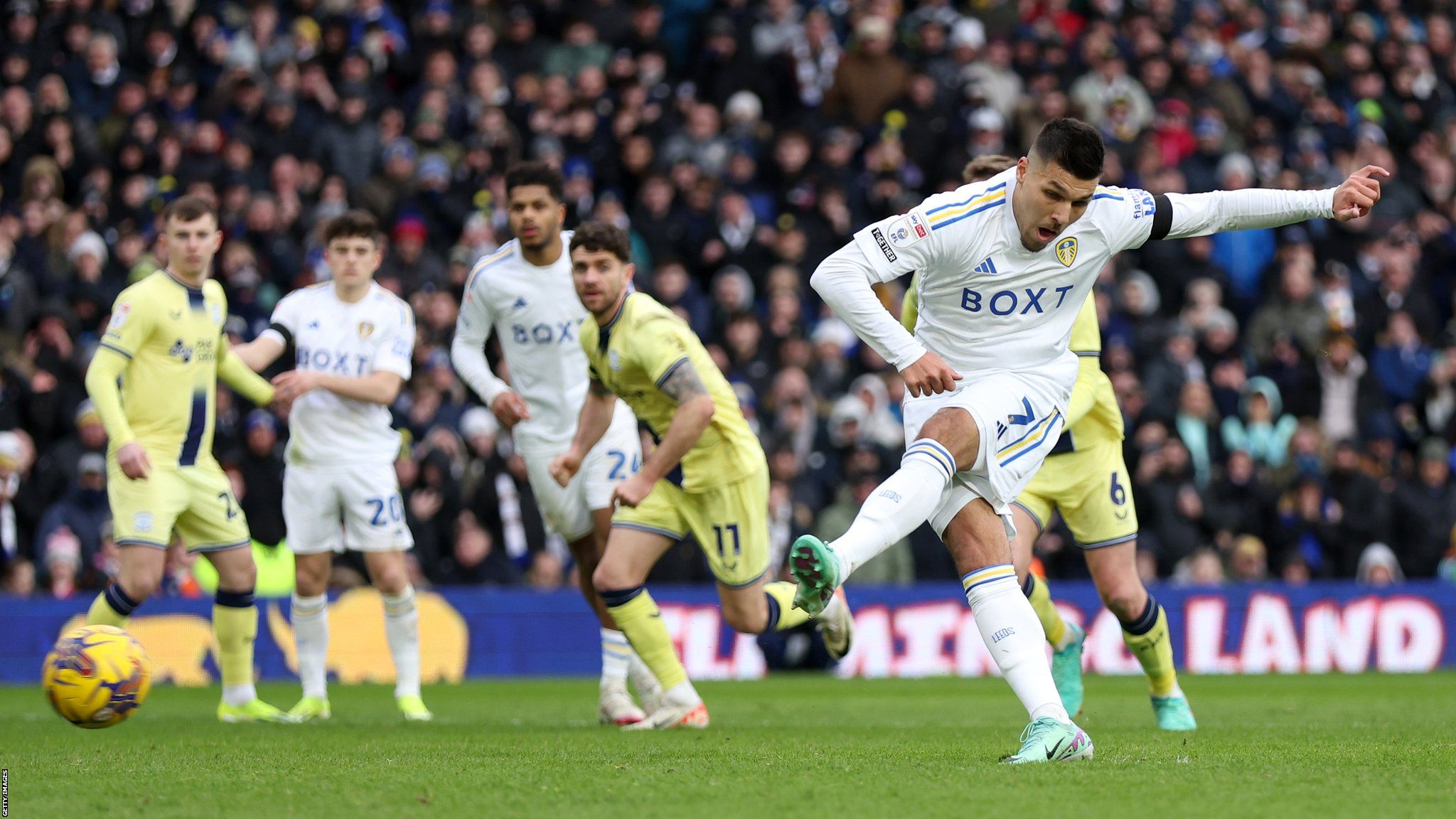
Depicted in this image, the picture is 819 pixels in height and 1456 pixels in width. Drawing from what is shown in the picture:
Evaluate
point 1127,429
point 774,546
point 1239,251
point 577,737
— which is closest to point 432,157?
point 774,546

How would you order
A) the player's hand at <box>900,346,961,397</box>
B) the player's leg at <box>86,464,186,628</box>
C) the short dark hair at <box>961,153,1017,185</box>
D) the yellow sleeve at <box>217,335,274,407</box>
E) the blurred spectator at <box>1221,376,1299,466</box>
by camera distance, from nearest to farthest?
the player's hand at <box>900,346,961,397</box>, the short dark hair at <box>961,153,1017,185</box>, the player's leg at <box>86,464,186,628</box>, the yellow sleeve at <box>217,335,274,407</box>, the blurred spectator at <box>1221,376,1299,466</box>

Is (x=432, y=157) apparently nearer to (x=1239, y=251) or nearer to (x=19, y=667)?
(x=19, y=667)

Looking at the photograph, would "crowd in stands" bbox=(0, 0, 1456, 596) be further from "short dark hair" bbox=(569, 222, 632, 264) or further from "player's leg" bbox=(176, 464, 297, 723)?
"short dark hair" bbox=(569, 222, 632, 264)

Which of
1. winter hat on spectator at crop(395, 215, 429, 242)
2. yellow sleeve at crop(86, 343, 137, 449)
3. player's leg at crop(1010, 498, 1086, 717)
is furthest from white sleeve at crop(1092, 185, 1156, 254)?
winter hat on spectator at crop(395, 215, 429, 242)

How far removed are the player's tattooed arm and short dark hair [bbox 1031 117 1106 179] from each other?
2558 mm

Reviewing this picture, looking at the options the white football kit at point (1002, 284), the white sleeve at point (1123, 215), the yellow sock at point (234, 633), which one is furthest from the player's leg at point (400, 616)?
the white sleeve at point (1123, 215)

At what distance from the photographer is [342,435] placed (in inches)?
414

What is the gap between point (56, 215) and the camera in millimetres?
16531

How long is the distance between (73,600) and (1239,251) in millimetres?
13216

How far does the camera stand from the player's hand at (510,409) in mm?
9367

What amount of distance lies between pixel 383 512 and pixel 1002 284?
4.85 metres

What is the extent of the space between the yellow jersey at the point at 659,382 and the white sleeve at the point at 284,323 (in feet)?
7.61

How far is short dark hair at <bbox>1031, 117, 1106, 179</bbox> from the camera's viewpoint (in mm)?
6504

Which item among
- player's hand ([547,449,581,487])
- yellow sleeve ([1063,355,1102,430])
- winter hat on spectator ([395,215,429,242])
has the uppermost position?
winter hat on spectator ([395,215,429,242])
